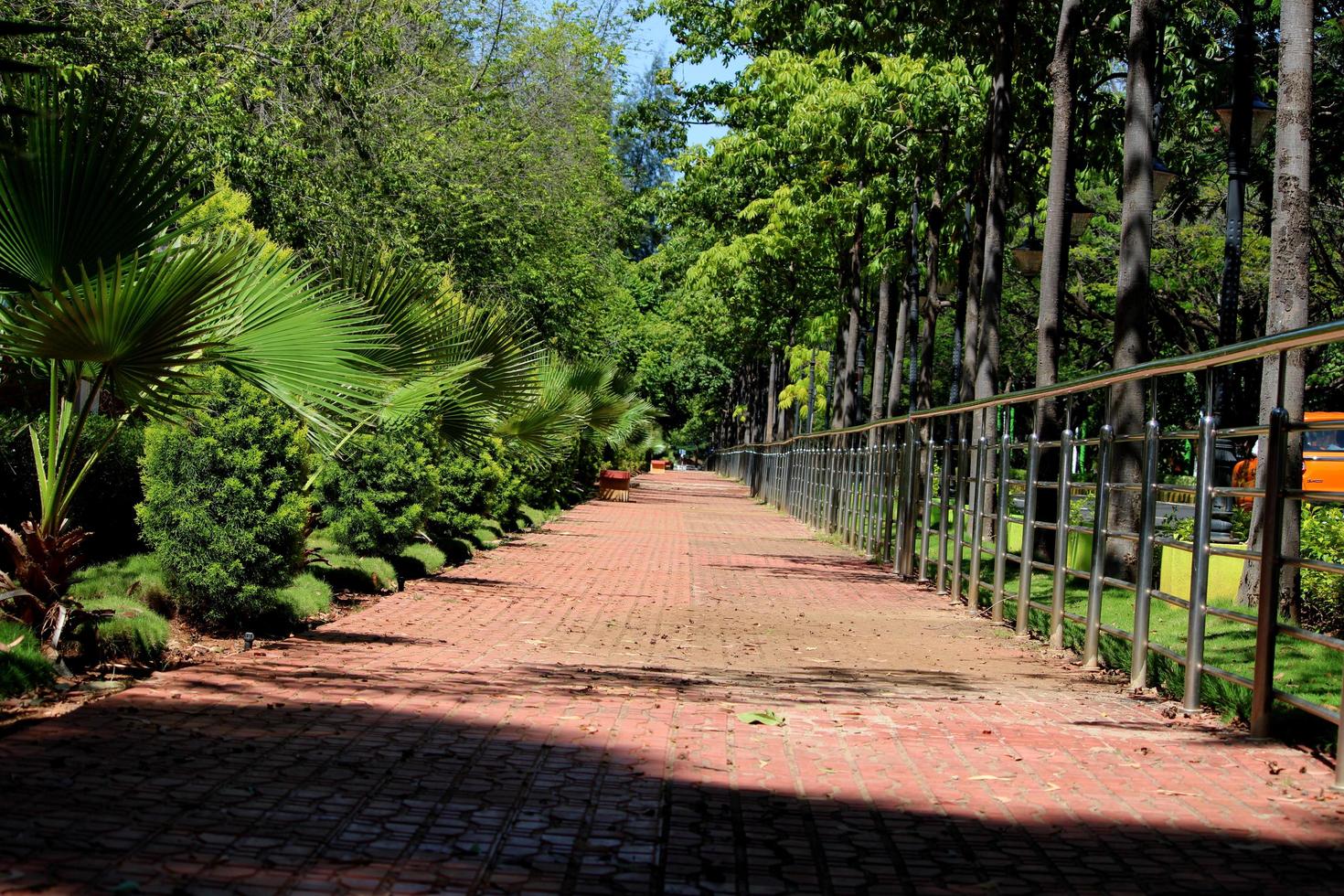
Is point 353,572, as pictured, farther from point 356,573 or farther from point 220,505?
point 220,505

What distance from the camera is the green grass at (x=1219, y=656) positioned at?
7336 mm

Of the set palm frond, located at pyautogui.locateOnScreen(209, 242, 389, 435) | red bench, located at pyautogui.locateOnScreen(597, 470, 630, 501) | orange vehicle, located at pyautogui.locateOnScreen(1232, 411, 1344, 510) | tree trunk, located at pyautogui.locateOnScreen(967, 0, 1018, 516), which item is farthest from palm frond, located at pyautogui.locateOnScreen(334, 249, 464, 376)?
red bench, located at pyautogui.locateOnScreen(597, 470, 630, 501)

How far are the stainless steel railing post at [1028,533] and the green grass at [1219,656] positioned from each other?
145 millimetres

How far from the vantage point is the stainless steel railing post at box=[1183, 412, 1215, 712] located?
7.24 metres

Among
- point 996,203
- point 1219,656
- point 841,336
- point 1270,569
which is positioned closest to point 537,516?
point 841,336

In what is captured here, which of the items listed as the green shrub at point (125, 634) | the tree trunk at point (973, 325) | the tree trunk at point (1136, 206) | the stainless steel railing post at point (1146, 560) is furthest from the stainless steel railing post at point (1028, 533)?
the tree trunk at point (973, 325)

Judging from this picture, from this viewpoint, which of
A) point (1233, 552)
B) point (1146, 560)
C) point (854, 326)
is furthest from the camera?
point (854, 326)

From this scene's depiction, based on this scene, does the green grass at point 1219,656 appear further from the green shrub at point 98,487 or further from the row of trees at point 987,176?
the green shrub at point 98,487

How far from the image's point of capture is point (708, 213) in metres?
37.7

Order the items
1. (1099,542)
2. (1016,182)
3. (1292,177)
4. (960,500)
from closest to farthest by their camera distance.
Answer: (1099,542), (1292,177), (960,500), (1016,182)

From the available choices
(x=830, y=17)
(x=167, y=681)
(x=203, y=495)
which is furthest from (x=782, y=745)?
(x=830, y=17)

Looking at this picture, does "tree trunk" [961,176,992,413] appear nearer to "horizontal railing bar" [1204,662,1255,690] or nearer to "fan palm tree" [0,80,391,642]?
"horizontal railing bar" [1204,662,1255,690]

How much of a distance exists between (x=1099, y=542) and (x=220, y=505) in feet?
18.4

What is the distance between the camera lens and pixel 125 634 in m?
7.83
